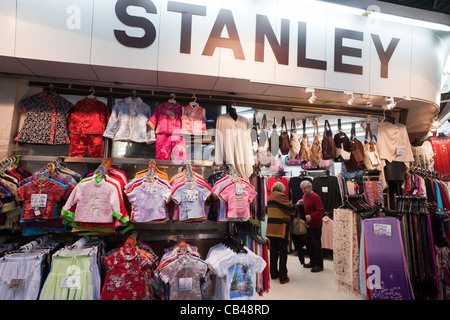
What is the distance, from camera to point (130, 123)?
9.74 ft

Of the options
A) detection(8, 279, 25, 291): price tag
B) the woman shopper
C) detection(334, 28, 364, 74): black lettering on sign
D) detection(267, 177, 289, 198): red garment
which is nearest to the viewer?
detection(8, 279, 25, 291): price tag

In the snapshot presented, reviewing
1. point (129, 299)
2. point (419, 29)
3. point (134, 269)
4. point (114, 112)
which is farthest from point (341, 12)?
point (129, 299)

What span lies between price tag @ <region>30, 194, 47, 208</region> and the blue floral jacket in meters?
0.85

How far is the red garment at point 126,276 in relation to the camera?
2391 mm

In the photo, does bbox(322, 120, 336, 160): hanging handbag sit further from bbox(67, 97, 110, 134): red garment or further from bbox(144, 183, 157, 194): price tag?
bbox(67, 97, 110, 134): red garment

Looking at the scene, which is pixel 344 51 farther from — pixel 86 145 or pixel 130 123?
pixel 86 145

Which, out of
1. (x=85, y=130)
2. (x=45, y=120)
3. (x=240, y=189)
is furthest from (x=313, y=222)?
(x=45, y=120)

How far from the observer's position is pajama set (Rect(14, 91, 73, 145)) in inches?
109

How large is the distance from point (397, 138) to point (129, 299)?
154 inches

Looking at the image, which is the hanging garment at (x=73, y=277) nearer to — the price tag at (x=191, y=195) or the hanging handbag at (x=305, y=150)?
the price tag at (x=191, y=195)

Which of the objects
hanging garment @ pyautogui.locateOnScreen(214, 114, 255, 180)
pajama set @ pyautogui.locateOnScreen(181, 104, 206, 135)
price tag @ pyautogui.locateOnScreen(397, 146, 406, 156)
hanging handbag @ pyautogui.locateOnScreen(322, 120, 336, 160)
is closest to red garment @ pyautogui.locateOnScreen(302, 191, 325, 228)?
hanging handbag @ pyautogui.locateOnScreen(322, 120, 336, 160)

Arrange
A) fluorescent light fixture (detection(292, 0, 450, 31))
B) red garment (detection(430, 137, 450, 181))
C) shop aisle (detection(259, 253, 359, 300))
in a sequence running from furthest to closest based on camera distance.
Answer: red garment (detection(430, 137, 450, 181)) → shop aisle (detection(259, 253, 359, 300)) → fluorescent light fixture (detection(292, 0, 450, 31))
